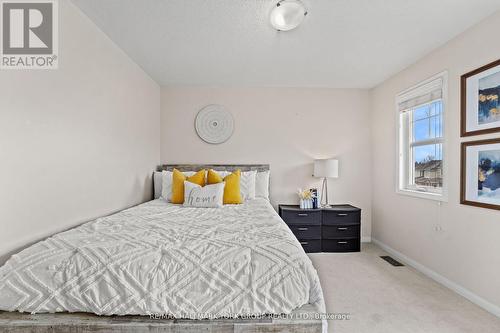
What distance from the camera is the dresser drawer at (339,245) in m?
3.77

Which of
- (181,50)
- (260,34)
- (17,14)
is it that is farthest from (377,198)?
(17,14)

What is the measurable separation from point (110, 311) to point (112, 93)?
2.10 meters

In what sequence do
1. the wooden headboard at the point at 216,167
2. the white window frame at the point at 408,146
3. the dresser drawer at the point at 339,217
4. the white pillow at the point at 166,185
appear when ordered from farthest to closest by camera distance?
the wooden headboard at the point at 216,167 → the dresser drawer at the point at 339,217 → the white pillow at the point at 166,185 → the white window frame at the point at 408,146

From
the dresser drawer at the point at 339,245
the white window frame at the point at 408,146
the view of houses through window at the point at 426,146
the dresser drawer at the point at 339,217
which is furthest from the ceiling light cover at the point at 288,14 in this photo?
the dresser drawer at the point at 339,245

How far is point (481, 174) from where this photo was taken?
2281 millimetres

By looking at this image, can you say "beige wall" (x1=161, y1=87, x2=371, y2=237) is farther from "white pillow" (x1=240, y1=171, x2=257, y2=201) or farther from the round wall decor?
"white pillow" (x1=240, y1=171, x2=257, y2=201)

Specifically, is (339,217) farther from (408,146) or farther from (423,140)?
(423,140)

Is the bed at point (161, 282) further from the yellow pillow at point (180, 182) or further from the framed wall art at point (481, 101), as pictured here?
the framed wall art at point (481, 101)

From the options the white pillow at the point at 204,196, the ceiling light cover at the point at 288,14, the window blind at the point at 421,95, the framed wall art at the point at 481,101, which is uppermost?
the ceiling light cover at the point at 288,14

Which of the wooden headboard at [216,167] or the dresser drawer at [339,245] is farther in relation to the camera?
the wooden headboard at [216,167]

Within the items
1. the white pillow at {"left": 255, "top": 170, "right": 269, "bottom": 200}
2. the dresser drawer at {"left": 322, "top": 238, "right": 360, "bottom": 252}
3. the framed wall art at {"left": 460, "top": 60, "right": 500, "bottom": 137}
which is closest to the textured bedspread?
the framed wall art at {"left": 460, "top": 60, "right": 500, "bottom": 137}

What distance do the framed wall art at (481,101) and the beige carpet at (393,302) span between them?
147cm

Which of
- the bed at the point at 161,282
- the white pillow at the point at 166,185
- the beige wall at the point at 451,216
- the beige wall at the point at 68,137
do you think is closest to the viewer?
the bed at the point at 161,282

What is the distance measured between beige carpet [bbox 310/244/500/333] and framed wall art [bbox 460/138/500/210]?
0.87 meters
